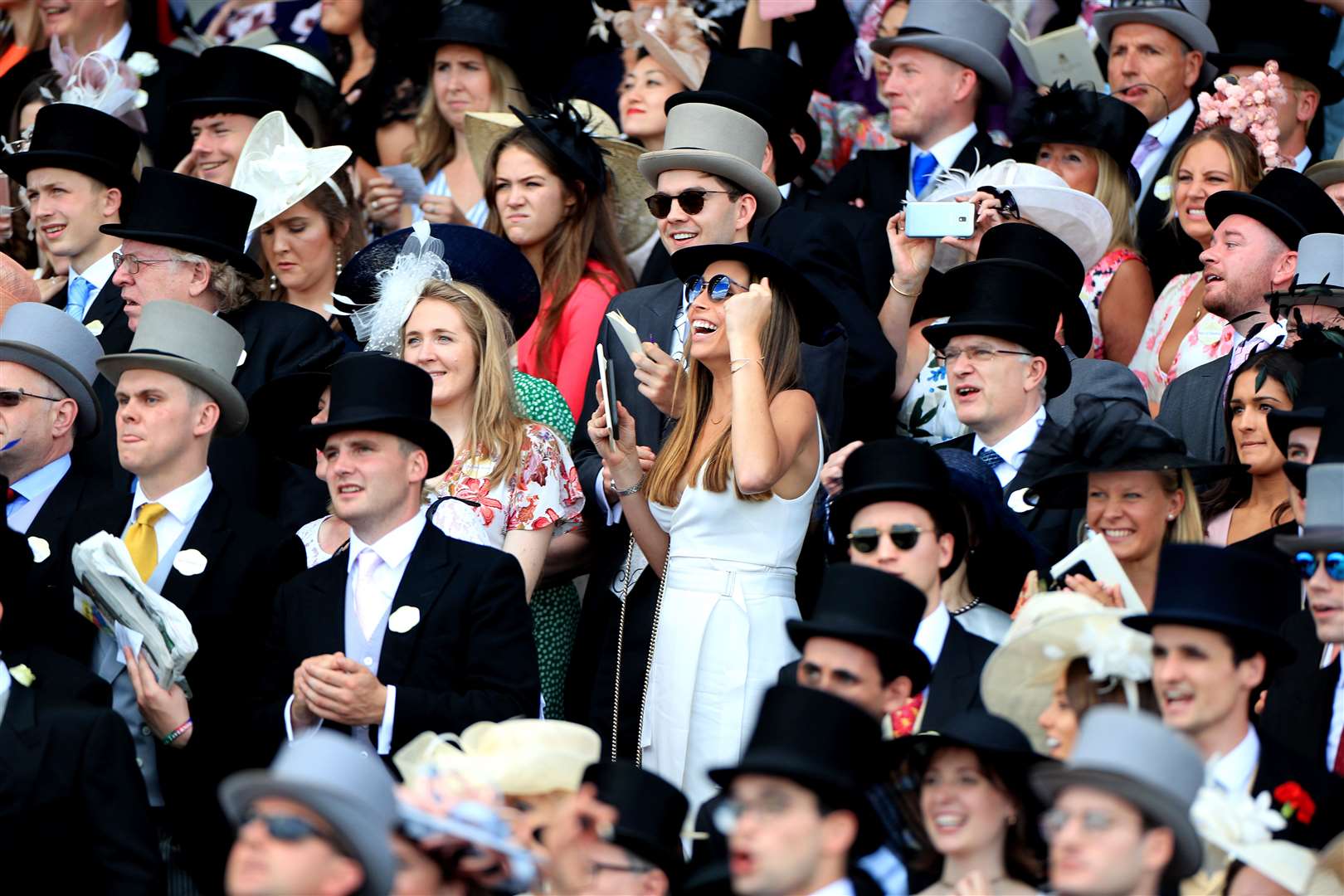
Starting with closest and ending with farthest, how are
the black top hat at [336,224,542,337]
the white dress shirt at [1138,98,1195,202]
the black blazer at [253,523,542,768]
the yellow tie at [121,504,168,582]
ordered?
the black blazer at [253,523,542,768] < the yellow tie at [121,504,168,582] < the black top hat at [336,224,542,337] < the white dress shirt at [1138,98,1195,202]

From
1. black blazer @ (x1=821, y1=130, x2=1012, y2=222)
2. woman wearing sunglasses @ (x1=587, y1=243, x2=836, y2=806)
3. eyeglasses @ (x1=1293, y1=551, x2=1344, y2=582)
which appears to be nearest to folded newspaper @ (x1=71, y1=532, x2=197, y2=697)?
woman wearing sunglasses @ (x1=587, y1=243, x2=836, y2=806)

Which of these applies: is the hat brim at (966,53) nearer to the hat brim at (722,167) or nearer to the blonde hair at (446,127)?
the hat brim at (722,167)

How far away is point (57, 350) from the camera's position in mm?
7387

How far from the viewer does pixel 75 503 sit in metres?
7.29

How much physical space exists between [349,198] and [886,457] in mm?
3391

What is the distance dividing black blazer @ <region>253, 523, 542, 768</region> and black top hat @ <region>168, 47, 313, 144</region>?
10.5ft

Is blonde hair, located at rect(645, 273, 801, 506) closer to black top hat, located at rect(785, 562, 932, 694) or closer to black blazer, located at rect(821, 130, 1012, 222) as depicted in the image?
black top hat, located at rect(785, 562, 932, 694)

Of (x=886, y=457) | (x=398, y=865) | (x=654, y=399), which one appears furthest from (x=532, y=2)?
(x=398, y=865)

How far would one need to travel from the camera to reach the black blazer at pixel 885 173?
883 cm

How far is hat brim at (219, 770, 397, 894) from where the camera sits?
4.56 metres

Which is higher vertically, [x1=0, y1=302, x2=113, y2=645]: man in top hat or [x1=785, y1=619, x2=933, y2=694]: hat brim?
[x1=0, y1=302, x2=113, y2=645]: man in top hat

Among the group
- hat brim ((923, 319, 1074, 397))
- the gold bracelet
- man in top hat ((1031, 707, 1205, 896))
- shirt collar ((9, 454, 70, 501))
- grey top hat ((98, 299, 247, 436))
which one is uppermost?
the gold bracelet

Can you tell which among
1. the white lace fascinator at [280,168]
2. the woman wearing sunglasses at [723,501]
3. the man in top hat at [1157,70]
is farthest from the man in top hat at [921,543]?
the man in top hat at [1157,70]

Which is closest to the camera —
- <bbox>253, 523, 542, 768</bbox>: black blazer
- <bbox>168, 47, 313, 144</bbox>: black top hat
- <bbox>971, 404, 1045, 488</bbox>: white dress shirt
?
<bbox>253, 523, 542, 768</bbox>: black blazer
